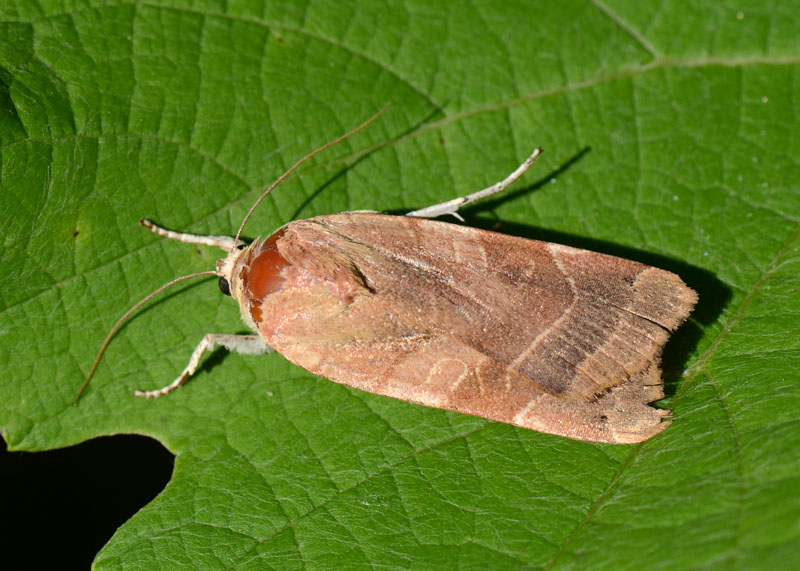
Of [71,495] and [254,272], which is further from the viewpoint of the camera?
[71,495]

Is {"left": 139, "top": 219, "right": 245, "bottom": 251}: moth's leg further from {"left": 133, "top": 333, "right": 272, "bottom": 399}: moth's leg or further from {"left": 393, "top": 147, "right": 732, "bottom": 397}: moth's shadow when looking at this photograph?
{"left": 393, "top": 147, "right": 732, "bottom": 397}: moth's shadow

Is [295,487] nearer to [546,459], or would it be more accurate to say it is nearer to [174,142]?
[546,459]

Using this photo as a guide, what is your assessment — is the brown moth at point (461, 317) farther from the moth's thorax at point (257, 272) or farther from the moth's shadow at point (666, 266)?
the moth's shadow at point (666, 266)

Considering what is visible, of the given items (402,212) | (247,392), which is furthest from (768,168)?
(247,392)

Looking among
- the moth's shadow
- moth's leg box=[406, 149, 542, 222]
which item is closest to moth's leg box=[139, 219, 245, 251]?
moth's leg box=[406, 149, 542, 222]

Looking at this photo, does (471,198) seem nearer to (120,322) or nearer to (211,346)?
(211,346)

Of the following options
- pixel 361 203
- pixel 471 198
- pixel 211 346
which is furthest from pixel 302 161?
pixel 211 346

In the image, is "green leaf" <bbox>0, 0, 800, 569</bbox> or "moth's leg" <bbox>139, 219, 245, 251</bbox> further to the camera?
"moth's leg" <bbox>139, 219, 245, 251</bbox>
